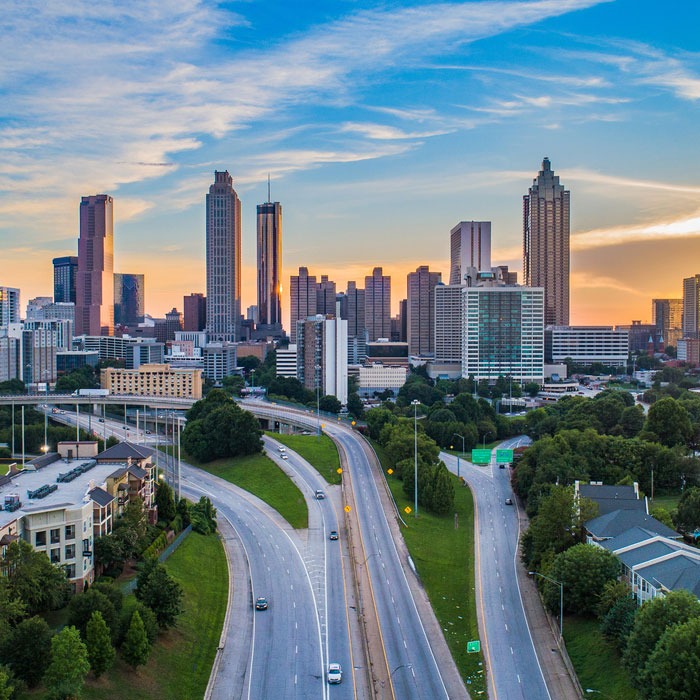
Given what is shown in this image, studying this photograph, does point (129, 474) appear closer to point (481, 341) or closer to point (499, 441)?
point (499, 441)

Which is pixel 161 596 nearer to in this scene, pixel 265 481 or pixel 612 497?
pixel 612 497

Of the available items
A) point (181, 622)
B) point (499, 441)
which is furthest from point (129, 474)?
point (499, 441)

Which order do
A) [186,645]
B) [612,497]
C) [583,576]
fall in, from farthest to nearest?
[612,497] < [583,576] < [186,645]

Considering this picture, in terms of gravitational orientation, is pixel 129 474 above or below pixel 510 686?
above

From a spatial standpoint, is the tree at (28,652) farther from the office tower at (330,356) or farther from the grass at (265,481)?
the office tower at (330,356)

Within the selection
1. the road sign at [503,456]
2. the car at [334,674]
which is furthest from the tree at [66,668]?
the road sign at [503,456]

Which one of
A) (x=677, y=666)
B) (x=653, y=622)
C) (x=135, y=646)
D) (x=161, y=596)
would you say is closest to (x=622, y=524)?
(x=653, y=622)
